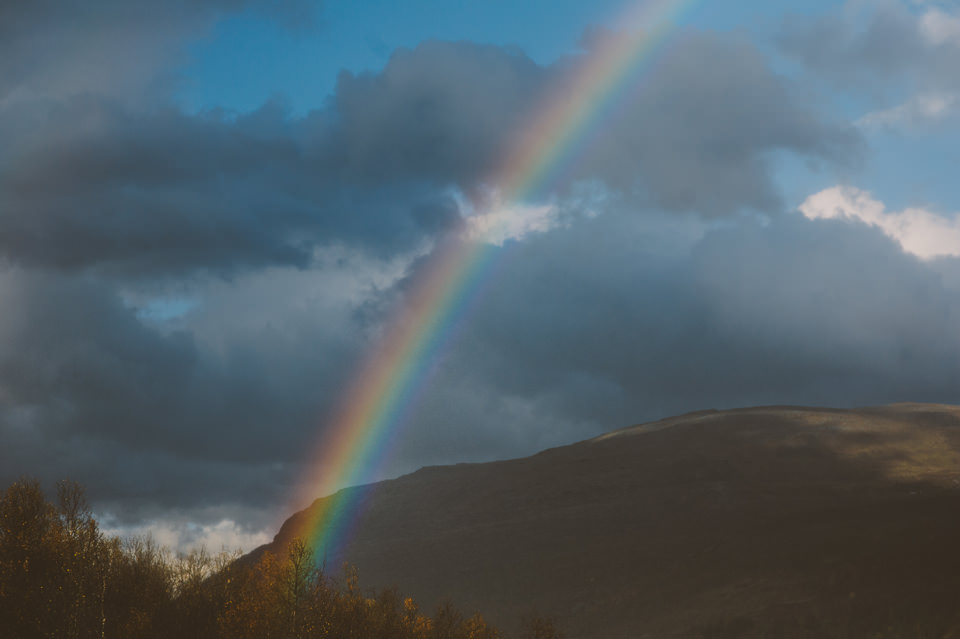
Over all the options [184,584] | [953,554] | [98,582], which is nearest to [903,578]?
[953,554]

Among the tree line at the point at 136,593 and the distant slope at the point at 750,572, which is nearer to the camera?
the tree line at the point at 136,593

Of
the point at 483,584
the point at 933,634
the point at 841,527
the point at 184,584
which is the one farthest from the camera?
the point at 483,584

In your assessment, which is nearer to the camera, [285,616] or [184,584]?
[285,616]

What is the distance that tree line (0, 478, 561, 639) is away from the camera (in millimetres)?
51188

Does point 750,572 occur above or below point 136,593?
below

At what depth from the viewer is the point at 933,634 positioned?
118812 mm

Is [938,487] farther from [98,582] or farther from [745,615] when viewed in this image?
[98,582]

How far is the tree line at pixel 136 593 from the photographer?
51.2 metres

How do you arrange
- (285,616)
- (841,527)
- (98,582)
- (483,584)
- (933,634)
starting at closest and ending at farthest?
(98,582), (285,616), (933,634), (841,527), (483,584)

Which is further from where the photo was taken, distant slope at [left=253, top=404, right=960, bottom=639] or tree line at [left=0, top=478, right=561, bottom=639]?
distant slope at [left=253, top=404, right=960, bottom=639]

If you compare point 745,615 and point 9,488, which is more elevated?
point 9,488

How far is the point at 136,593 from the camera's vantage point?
62.0 meters

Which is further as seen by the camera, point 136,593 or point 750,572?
point 750,572

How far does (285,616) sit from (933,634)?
95.1 meters
